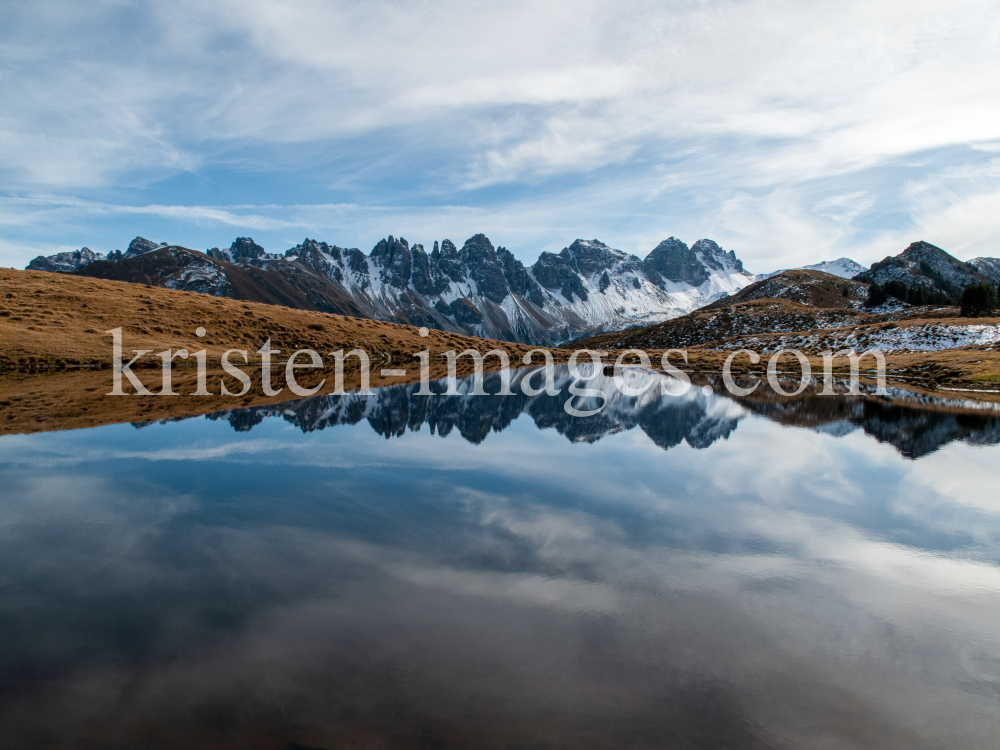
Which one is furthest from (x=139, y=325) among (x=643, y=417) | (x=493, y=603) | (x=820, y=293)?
(x=820, y=293)

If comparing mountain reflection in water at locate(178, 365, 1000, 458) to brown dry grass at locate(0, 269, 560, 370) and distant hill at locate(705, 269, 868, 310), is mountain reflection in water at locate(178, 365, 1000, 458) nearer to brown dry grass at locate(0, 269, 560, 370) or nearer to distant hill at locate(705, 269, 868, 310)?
brown dry grass at locate(0, 269, 560, 370)

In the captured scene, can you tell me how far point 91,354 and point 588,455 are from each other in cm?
6090

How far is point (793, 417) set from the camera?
1193 inches

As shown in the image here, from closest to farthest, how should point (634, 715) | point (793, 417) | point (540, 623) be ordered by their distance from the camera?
point (634, 715), point (540, 623), point (793, 417)

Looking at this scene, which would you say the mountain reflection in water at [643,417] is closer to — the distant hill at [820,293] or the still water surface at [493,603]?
the still water surface at [493,603]

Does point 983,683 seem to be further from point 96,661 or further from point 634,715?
point 96,661

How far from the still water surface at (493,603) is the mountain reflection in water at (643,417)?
19.3ft

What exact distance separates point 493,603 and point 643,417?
902 inches

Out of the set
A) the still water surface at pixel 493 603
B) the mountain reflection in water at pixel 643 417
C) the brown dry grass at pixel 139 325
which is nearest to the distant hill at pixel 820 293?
the brown dry grass at pixel 139 325

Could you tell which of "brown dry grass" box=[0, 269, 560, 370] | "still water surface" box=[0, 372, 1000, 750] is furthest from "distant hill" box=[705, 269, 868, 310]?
"still water surface" box=[0, 372, 1000, 750]

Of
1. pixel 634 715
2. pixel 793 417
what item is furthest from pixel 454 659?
pixel 793 417

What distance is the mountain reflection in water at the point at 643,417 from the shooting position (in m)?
24.1

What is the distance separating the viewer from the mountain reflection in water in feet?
79.1

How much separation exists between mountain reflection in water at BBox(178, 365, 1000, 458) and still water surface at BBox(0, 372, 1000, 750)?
5.88m
